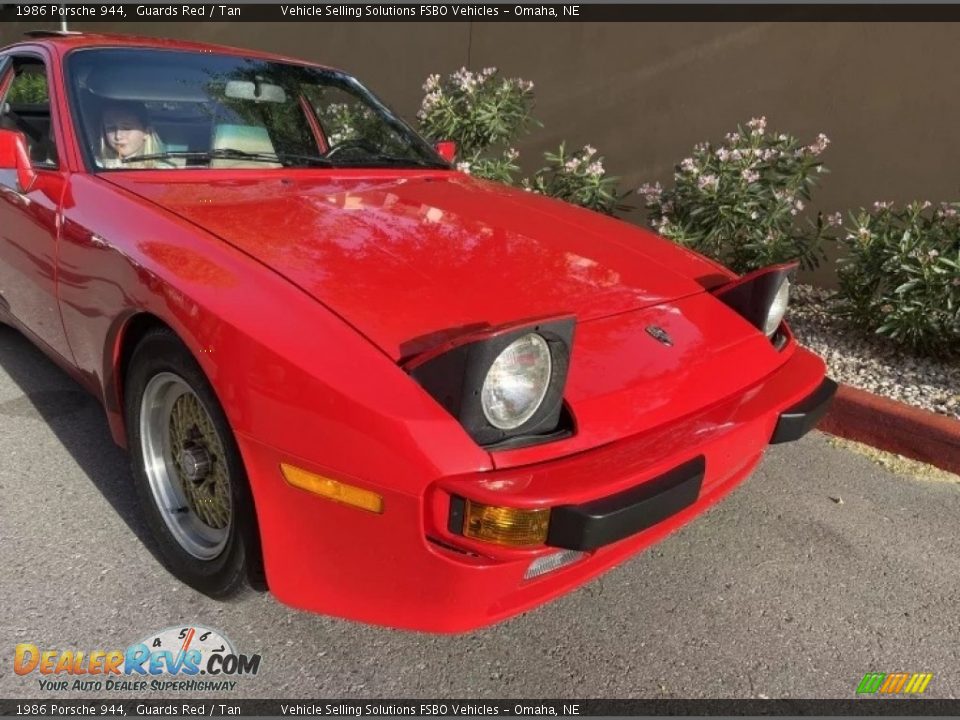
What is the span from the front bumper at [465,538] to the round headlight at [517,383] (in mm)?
119

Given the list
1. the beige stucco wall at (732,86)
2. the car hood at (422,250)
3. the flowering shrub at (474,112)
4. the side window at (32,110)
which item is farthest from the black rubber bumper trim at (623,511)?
the flowering shrub at (474,112)

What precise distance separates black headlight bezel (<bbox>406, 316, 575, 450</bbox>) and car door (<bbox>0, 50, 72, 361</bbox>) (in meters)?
1.62

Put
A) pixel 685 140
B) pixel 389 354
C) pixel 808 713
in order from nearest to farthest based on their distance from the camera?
pixel 389 354 → pixel 808 713 → pixel 685 140

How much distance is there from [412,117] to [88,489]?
5.60 meters

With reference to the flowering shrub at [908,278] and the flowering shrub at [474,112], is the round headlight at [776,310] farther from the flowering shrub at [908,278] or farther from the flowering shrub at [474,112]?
the flowering shrub at [474,112]

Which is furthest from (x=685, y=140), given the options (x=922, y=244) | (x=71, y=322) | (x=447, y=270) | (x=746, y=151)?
(x=71, y=322)

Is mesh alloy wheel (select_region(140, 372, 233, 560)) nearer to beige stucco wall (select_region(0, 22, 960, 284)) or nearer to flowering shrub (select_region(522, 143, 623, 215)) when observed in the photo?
flowering shrub (select_region(522, 143, 623, 215))

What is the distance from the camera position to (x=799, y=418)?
6.69ft

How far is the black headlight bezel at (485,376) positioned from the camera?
1.47 m

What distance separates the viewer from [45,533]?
2340 millimetres

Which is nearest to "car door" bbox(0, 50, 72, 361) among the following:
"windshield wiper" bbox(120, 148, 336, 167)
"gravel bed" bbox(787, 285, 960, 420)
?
"windshield wiper" bbox(120, 148, 336, 167)

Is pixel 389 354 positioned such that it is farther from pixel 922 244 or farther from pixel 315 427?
pixel 922 244

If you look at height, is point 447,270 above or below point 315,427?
above

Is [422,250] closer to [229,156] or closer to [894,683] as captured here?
[229,156]
